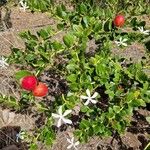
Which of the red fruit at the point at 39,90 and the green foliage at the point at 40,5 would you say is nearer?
the red fruit at the point at 39,90

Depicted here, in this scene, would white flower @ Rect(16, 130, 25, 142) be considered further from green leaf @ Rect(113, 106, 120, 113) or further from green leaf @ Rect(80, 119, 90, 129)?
green leaf @ Rect(113, 106, 120, 113)

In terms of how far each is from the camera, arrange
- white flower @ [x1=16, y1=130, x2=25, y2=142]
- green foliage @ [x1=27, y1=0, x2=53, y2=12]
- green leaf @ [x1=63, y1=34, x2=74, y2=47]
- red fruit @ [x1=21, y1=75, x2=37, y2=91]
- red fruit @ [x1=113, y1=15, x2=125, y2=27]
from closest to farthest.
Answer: red fruit @ [x1=21, y1=75, x2=37, y2=91]
green leaf @ [x1=63, y1=34, x2=74, y2=47]
red fruit @ [x1=113, y1=15, x2=125, y2=27]
green foliage @ [x1=27, y1=0, x2=53, y2=12]
white flower @ [x1=16, y1=130, x2=25, y2=142]

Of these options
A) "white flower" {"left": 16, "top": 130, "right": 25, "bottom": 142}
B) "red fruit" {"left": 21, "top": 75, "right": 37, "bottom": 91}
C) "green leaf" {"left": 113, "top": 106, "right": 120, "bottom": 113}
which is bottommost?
"white flower" {"left": 16, "top": 130, "right": 25, "bottom": 142}

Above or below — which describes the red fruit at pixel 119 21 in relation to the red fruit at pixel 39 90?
above

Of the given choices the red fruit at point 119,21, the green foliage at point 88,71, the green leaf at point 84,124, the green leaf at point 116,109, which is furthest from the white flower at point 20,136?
the red fruit at point 119,21

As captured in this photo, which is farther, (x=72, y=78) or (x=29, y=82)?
(x=72, y=78)

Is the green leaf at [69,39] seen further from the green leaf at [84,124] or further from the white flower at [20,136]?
the white flower at [20,136]

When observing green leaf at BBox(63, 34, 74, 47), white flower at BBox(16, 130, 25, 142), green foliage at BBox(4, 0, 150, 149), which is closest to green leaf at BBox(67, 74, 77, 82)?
green foliage at BBox(4, 0, 150, 149)

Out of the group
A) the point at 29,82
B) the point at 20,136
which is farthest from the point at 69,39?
the point at 20,136

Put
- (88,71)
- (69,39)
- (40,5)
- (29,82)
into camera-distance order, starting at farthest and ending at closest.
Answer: (40,5) < (88,71) < (69,39) < (29,82)

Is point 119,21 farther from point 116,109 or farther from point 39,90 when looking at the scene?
point 39,90

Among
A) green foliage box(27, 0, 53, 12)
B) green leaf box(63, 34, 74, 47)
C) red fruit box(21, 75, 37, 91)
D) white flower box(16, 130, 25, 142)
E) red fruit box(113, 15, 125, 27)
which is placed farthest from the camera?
white flower box(16, 130, 25, 142)

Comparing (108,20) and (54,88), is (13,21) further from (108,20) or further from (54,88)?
(108,20)
